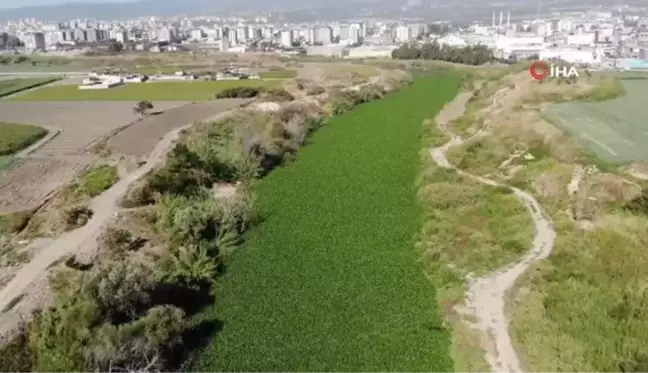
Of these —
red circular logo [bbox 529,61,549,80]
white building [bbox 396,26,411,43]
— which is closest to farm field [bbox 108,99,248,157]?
red circular logo [bbox 529,61,549,80]

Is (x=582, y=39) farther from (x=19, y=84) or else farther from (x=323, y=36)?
(x=19, y=84)

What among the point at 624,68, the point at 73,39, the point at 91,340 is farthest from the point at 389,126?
the point at 73,39

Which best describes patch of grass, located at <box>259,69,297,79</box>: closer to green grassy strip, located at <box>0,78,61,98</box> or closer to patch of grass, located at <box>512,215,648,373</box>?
green grassy strip, located at <box>0,78,61,98</box>

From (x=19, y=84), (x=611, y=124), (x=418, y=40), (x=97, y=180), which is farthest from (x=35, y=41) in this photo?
(x=611, y=124)

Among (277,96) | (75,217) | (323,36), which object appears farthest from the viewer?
(323,36)

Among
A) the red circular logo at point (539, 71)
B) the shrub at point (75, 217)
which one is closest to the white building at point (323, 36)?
the red circular logo at point (539, 71)

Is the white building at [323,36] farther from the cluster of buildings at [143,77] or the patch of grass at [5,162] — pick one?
the patch of grass at [5,162]

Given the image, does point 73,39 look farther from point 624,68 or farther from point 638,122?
point 638,122

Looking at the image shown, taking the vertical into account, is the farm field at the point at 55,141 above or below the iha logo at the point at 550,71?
below
